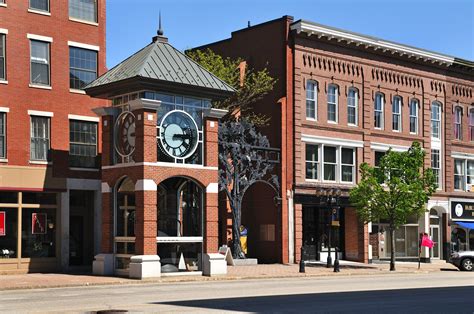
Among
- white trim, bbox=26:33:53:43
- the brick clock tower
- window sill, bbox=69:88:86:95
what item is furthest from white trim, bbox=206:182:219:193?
white trim, bbox=26:33:53:43

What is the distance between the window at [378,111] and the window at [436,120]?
525cm

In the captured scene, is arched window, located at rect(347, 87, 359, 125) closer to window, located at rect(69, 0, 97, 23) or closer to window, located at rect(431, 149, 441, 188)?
window, located at rect(431, 149, 441, 188)

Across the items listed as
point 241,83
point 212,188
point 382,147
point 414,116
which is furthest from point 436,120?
point 212,188

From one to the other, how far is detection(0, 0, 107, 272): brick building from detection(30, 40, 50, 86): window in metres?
0.04

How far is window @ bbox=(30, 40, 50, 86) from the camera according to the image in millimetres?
34906

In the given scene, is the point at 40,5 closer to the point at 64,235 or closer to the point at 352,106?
the point at 64,235

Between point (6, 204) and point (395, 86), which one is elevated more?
point (395, 86)

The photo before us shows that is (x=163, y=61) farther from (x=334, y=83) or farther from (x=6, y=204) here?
(x=334, y=83)

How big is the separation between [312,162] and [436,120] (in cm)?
1218

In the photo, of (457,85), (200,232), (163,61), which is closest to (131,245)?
(200,232)

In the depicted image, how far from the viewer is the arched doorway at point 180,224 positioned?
32.1 m

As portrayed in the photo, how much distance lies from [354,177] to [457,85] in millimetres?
12186

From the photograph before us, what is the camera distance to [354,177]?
46094mm

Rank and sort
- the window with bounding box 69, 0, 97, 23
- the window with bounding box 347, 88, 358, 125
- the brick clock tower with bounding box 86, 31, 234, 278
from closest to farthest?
the brick clock tower with bounding box 86, 31, 234, 278 < the window with bounding box 69, 0, 97, 23 < the window with bounding box 347, 88, 358, 125
